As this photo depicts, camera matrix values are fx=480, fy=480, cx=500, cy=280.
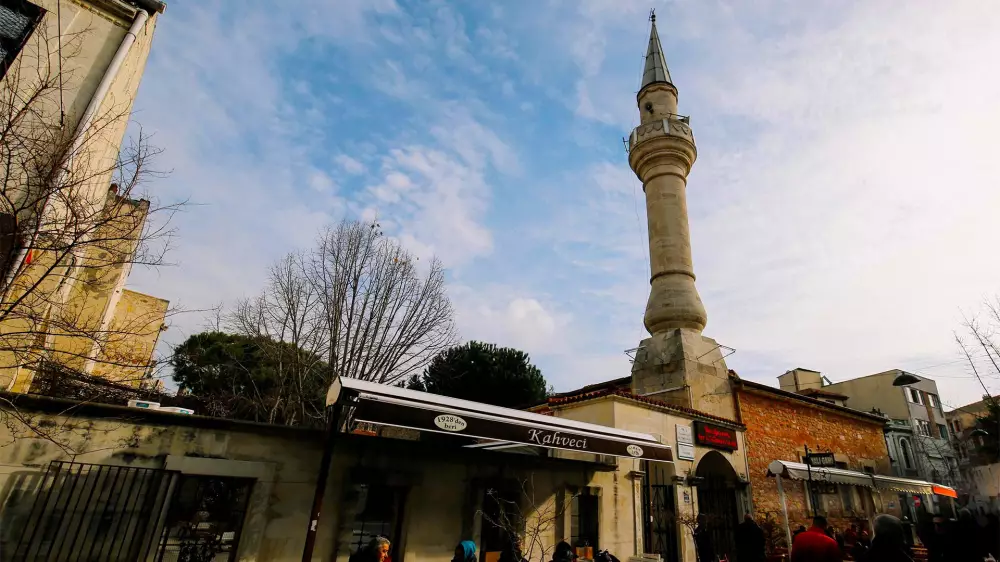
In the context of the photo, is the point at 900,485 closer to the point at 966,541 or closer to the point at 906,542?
the point at 966,541

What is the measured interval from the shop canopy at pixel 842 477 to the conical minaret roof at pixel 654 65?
14.1 meters

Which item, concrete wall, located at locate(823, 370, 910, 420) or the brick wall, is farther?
concrete wall, located at locate(823, 370, 910, 420)

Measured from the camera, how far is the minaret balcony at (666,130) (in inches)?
663

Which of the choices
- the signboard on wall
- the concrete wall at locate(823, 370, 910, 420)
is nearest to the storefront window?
the signboard on wall

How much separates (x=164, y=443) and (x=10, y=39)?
560 centimetres

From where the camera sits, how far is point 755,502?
39.9 ft

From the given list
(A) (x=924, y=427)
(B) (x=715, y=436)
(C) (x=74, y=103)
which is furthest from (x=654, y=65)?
(A) (x=924, y=427)

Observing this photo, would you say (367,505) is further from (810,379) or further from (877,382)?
(877,382)

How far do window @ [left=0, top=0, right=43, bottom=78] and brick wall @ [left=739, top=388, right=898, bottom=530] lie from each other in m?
16.2

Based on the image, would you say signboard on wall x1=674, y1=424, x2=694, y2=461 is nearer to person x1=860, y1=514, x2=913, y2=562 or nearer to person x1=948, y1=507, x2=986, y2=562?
person x1=948, y1=507, x2=986, y2=562

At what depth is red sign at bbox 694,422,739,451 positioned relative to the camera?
11.3 m

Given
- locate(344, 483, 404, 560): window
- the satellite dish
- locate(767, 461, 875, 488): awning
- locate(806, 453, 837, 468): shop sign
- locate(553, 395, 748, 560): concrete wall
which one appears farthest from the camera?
locate(806, 453, 837, 468): shop sign

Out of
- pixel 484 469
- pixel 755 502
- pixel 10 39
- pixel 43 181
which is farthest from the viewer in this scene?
pixel 755 502

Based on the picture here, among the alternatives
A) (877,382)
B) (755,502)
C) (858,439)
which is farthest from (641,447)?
(877,382)
